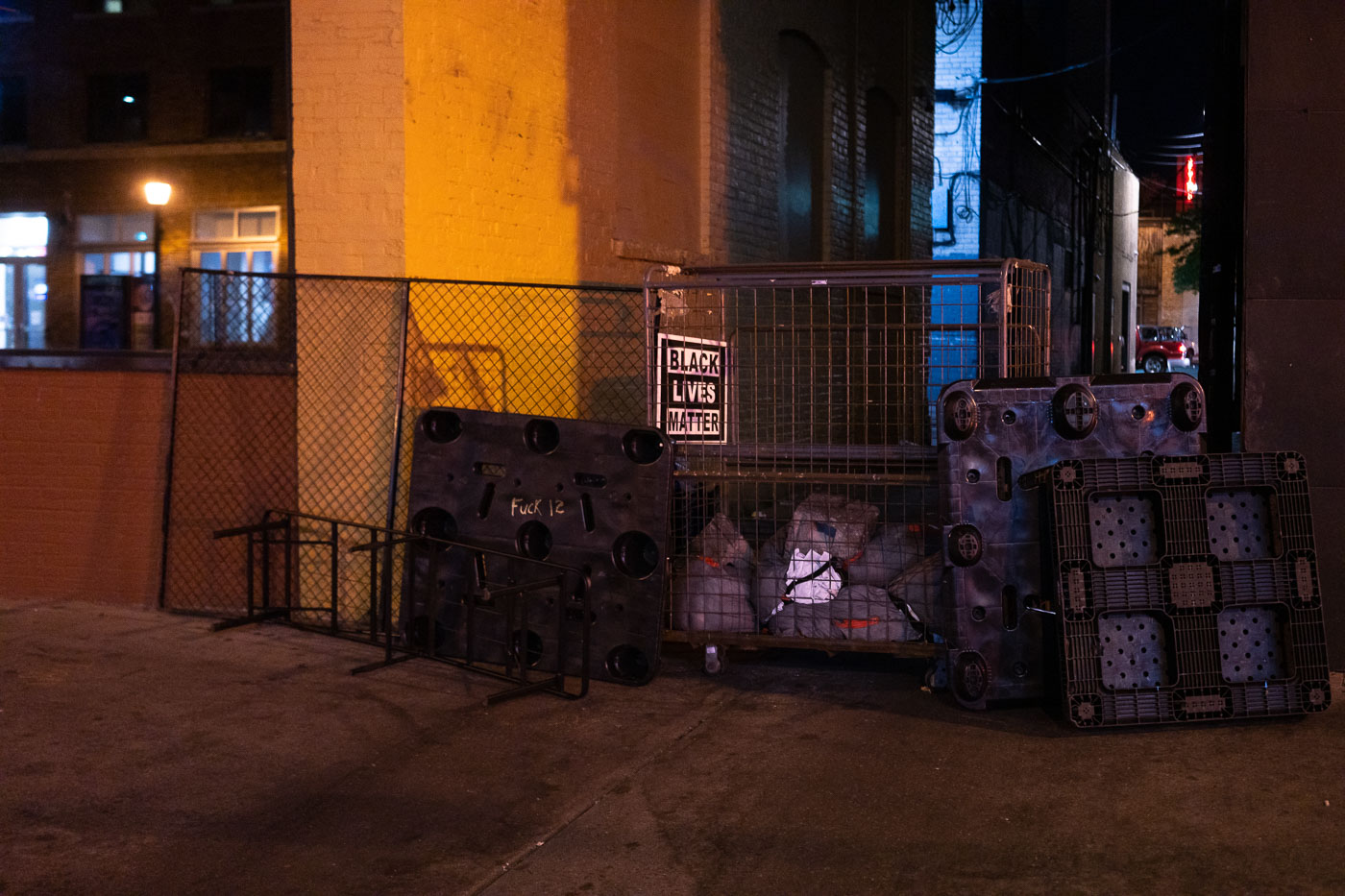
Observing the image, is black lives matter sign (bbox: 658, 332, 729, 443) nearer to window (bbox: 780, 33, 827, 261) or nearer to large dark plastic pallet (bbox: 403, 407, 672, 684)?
large dark plastic pallet (bbox: 403, 407, 672, 684)

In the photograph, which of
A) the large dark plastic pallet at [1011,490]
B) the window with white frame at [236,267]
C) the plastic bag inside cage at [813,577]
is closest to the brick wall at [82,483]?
the window with white frame at [236,267]

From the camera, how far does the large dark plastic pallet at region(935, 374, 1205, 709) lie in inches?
236

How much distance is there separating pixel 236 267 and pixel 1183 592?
→ 20.1 ft

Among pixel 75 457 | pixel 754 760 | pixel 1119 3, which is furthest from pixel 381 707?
pixel 1119 3

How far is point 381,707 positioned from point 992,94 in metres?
18.9

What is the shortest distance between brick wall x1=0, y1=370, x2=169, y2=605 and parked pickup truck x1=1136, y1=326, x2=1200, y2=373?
39.5 meters

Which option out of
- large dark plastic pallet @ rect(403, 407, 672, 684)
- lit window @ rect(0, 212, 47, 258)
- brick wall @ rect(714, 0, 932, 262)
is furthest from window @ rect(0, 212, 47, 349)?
brick wall @ rect(714, 0, 932, 262)

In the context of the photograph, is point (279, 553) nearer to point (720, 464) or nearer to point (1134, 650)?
point (720, 464)

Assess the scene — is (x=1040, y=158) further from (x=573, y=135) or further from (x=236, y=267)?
(x=236, y=267)

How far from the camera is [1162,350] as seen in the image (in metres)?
43.8

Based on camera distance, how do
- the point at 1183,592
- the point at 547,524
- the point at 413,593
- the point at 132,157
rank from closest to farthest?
the point at 1183,592 < the point at 547,524 < the point at 413,593 < the point at 132,157

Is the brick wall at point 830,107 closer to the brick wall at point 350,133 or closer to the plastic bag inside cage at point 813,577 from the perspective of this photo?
the brick wall at point 350,133

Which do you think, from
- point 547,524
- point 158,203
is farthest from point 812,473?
point 158,203

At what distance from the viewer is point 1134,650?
18.5 feet
